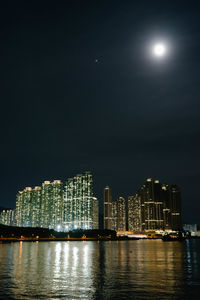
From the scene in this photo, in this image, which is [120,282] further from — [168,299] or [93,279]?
[168,299]

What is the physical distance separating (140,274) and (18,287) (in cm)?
1424

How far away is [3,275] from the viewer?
109 feet

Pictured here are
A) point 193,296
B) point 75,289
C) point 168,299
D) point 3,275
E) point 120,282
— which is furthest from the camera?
point 3,275

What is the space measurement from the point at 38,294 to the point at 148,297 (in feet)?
26.5

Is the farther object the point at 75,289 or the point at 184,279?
the point at 184,279

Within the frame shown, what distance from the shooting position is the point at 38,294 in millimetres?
23594

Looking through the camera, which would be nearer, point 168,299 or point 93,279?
point 168,299

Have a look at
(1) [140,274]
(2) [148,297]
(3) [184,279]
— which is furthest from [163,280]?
(2) [148,297]

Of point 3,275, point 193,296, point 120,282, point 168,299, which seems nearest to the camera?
point 168,299

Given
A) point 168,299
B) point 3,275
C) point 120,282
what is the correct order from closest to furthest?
point 168,299 < point 120,282 < point 3,275

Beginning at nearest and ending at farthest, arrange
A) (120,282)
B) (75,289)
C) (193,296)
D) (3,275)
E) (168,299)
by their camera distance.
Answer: (168,299)
(193,296)
(75,289)
(120,282)
(3,275)

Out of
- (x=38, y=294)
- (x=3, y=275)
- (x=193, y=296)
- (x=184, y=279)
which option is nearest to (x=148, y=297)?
(x=193, y=296)

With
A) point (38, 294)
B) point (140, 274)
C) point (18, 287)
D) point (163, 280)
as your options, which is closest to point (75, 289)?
point (38, 294)

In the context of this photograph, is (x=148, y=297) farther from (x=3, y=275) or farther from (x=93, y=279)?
(x=3, y=275)
